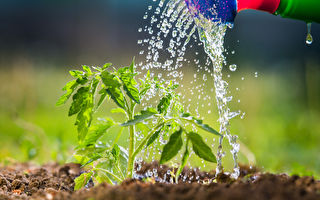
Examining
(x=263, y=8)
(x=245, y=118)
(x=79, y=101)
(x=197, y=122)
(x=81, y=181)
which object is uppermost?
(x=263, y=8)

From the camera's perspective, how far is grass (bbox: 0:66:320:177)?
3.94m

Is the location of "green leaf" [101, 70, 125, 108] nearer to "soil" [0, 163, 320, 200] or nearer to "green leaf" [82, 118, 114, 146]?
"green leaf" [82, 118, 114, 146]

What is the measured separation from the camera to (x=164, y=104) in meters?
1.89

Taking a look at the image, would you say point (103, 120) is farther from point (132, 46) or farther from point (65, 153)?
point (132, 46)

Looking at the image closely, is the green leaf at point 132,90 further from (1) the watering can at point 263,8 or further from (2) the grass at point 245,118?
(2) the grass at point 245,118

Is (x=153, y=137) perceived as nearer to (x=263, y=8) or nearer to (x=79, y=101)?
(x=79, y=101)

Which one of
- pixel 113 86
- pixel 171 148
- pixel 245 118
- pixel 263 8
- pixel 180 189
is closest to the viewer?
pixel 180 189

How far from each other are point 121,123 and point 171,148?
9.4 inches

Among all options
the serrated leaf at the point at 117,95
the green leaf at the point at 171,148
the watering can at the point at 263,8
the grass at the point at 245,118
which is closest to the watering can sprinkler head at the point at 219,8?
the watering can at the point at 263,8

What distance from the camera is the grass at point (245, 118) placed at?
12.9 ft

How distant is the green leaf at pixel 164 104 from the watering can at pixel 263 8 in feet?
A: 1.60

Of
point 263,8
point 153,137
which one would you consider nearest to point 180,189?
point 153,137

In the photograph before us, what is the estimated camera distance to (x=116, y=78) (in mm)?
1764

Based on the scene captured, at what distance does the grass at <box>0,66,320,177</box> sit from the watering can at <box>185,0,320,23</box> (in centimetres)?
189
